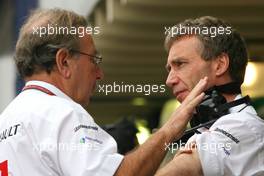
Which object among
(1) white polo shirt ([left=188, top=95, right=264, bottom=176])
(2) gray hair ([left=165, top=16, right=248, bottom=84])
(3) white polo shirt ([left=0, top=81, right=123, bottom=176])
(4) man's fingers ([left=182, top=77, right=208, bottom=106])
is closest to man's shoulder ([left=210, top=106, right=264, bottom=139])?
(1) white polo shirt ([left=188, top=95, right=264, bottom=176])

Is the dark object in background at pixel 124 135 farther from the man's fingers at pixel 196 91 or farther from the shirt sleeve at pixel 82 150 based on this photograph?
the shirt sleeve at pixel 82 150

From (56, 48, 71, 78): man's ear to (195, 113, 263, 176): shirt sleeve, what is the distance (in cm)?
68

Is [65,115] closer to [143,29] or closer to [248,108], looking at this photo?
[248,108]

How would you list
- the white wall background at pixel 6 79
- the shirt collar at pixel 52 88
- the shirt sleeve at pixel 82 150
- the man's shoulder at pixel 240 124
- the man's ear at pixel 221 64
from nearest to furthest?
1. the shirt sleeve at pixel 82 150
2. the shirt collar at pixel 52 88
3. the man's shoulder at pixel 240 124
4. the man's ear at pixel 221 64
5. the white wall background at pixel 6 79

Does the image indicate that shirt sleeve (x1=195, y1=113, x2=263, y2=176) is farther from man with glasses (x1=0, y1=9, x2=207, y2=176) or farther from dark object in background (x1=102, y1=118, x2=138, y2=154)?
dark object in background (x1=102, y1=118, x2=138, y2=154)

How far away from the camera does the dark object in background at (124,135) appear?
6537 mm

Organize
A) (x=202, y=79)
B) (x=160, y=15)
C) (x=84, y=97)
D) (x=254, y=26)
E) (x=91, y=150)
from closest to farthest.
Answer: (x=91, y=150) < (x=84, y=97) < (x=202, y=79) < (x=160, y=15) < (x=254, y=26)

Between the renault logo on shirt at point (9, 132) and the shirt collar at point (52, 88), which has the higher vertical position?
the shirt collar at point (52, 88)

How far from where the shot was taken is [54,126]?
4.08m

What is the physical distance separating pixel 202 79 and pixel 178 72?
0.25 m

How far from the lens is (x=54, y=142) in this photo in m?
4.04

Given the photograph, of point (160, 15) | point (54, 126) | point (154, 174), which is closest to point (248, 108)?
point (154, 174)

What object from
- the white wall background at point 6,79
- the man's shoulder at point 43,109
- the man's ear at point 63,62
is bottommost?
the white wall background at point 6,79

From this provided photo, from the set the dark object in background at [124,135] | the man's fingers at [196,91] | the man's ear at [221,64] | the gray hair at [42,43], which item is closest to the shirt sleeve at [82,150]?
the gray hair at [42,43]
